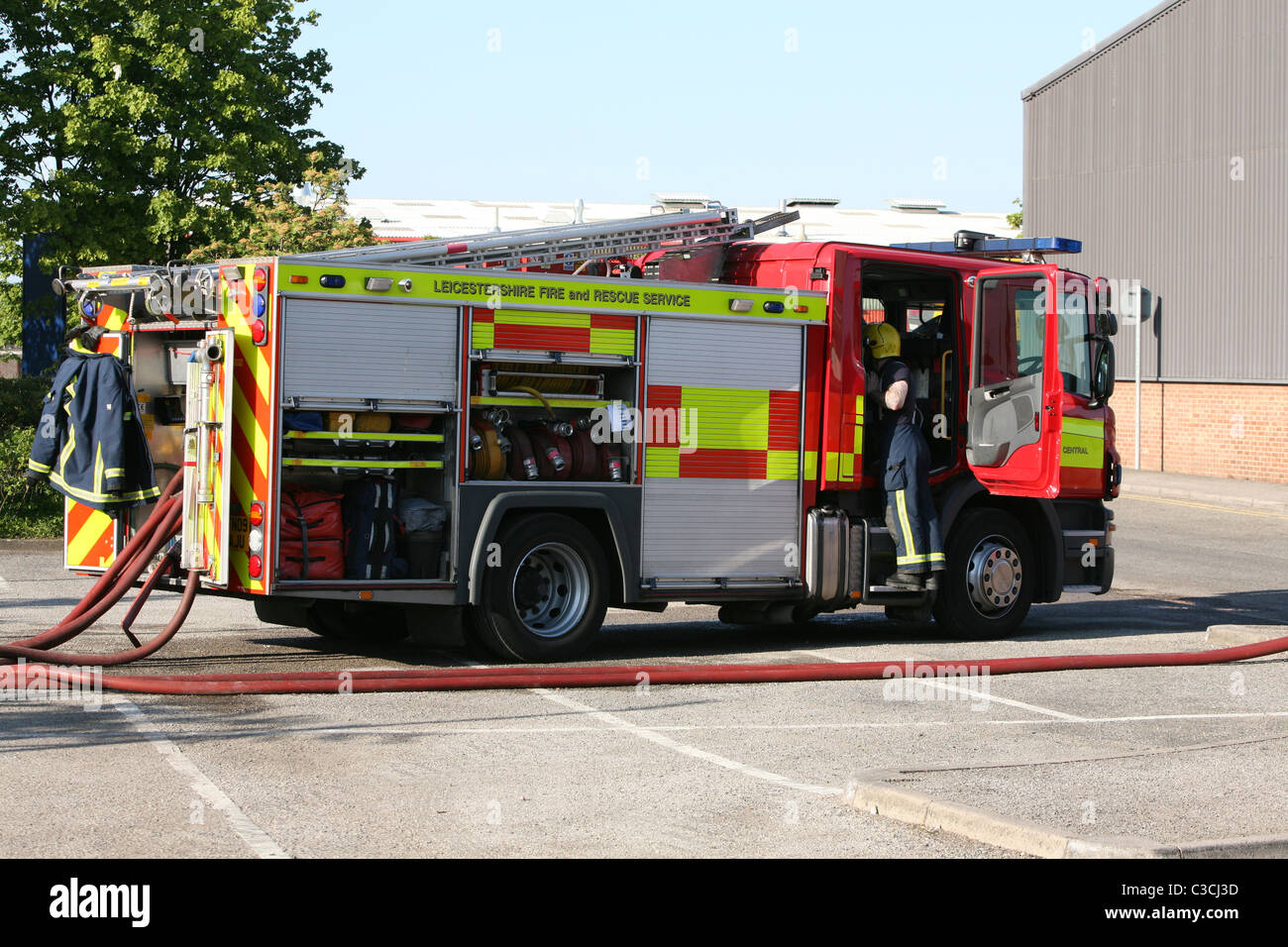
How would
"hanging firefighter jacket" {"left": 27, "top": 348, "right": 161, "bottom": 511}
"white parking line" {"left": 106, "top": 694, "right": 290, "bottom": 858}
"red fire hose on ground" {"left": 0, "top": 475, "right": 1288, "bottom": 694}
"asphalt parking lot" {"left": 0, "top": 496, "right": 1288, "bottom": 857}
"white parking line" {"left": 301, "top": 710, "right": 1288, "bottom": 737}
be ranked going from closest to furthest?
1. "white parking line" {"left": 106, "top": 694, "right": 290, "bottom": 858}
2. "asphalt parking lot" {"left": 0, "top": 496, "right": 1288, "bottom": 857}
3. "white parking line" {"left": 301, "top": 710, "right": 1288, "bottom": 737}
4. "red fire hose on ground" {"left": 0, "top": 475, "right": 1288, "bottom": 694}
5. "hanging firefighter jacket" {"left": 27, "top": 348, "right": 161, "bottom": 511}

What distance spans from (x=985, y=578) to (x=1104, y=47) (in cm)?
2548

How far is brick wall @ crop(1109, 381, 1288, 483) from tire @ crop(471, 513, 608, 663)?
21430mm

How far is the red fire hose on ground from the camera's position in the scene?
8.80 meters

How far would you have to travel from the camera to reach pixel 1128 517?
2372cm

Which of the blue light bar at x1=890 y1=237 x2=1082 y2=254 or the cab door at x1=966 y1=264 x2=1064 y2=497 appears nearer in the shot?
the cab door at x1=966 y1=264 x2=1064 y2=497

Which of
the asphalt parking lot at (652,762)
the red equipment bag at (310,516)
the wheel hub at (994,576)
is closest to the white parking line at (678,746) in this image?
the asphalt parking lot at (652,762)

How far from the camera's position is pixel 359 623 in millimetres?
11297

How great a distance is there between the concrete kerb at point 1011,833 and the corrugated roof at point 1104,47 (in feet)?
96.4

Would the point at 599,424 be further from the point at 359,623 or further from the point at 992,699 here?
the point at 992,699

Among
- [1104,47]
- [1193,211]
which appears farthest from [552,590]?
[1104,47]

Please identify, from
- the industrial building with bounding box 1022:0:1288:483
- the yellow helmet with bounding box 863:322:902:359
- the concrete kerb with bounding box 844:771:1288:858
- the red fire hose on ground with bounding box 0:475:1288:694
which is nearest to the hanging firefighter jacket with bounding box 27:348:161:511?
the red fire hose on ground with bounding box 0:475:1288:694

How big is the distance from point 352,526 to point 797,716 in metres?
2.87

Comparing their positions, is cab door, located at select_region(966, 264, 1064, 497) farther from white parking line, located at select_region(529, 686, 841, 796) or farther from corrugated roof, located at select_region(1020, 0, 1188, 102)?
corrugated roof, located at select_region(1020, 0, 1188, 102)
